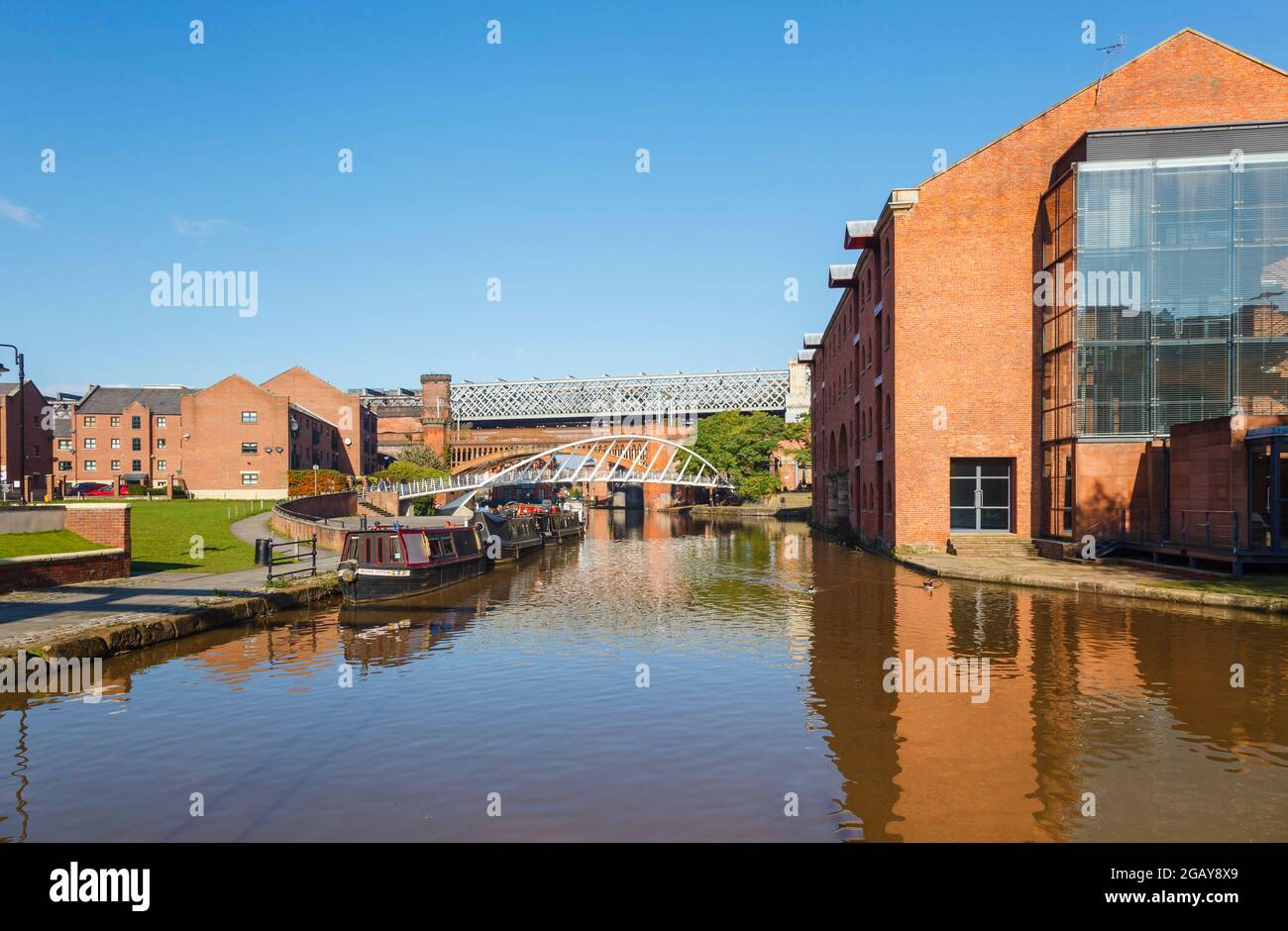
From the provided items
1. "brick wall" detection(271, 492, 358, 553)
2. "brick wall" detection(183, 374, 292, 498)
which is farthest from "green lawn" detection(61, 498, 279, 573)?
"brick wall" detection(183, 374, 292, 498)

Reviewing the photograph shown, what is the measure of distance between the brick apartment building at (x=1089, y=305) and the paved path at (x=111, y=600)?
832 inches

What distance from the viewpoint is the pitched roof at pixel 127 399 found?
251 feet

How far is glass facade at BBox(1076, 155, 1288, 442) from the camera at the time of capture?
25.0 meters

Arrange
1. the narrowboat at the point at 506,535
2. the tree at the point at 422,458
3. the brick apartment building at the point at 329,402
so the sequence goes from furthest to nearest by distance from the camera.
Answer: the tree at the point at 422,458
the brick apartment building at the point at 329,402
the narrowboat at the point at 506,535

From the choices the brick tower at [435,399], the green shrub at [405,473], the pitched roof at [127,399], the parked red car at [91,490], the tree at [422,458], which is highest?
the brick tower at [435,399]

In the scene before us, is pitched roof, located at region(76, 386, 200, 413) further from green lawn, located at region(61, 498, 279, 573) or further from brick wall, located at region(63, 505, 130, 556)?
brick wall, located at region(63, 505, 130, 556)

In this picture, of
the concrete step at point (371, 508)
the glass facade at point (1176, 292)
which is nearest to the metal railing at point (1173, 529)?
the glass facade at point (1176, 292)

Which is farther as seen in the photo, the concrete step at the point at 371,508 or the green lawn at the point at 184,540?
the concrete step at the point at 371,508

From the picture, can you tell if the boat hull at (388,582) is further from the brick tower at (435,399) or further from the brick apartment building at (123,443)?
the brick tower at (435,399)

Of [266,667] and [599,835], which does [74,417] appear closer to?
[266,667]

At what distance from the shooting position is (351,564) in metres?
24.1

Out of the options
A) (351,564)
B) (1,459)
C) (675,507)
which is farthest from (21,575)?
(675,507)

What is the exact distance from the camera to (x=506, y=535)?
38562mm
